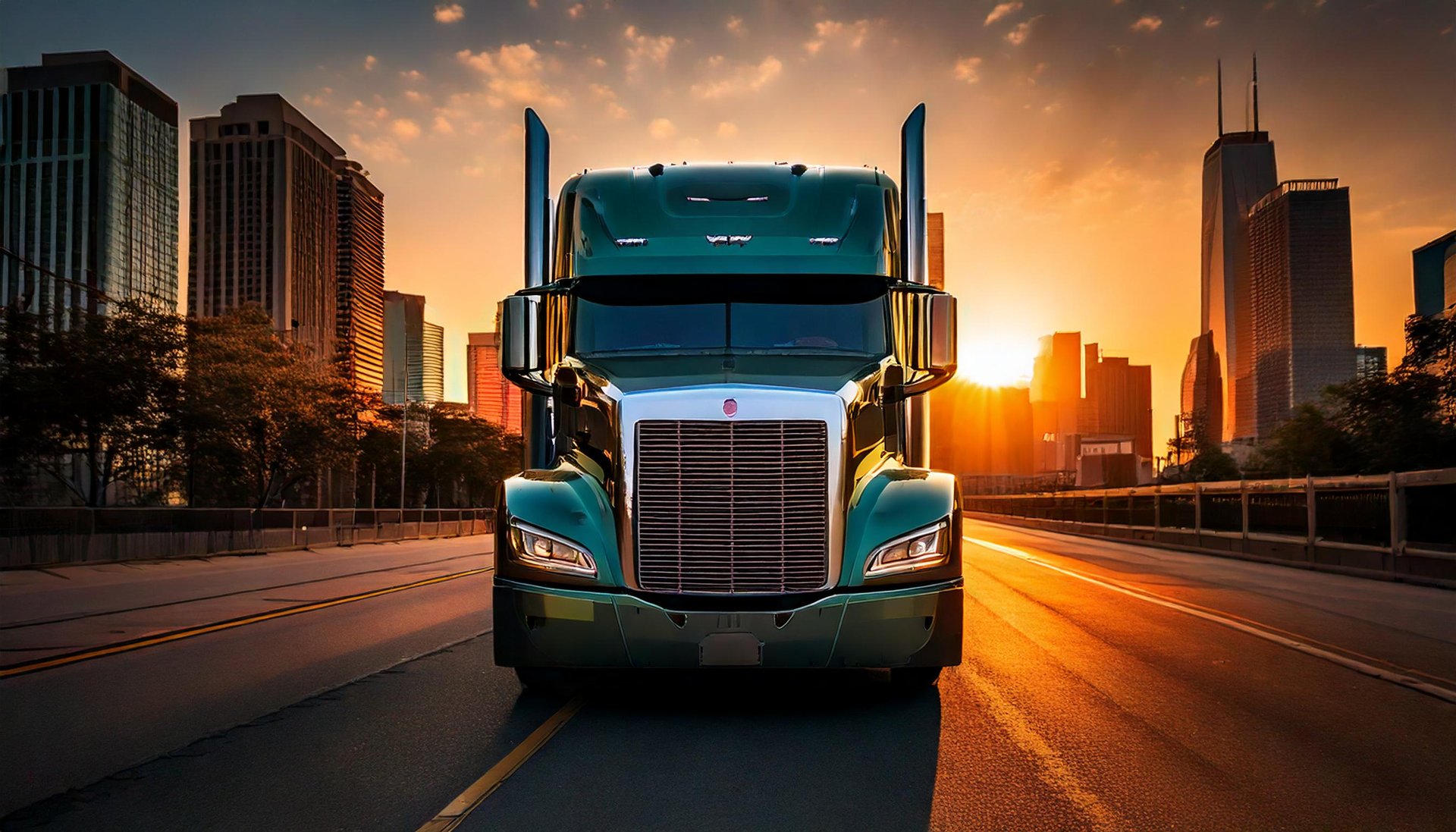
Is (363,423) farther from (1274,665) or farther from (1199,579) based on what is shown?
(1274,665)

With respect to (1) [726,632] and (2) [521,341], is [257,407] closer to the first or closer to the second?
(2) [521,341]

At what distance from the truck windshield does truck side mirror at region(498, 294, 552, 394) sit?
37cm

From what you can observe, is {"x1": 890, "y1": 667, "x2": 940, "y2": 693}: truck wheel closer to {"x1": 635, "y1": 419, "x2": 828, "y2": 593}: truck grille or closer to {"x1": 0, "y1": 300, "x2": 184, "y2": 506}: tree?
{"x1": 635, "y1": 419, "x2": 828, "y2": 593}: truck grille

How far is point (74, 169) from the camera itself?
15075cm

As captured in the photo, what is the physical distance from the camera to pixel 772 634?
5812mm

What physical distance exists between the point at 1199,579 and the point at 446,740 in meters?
14.0

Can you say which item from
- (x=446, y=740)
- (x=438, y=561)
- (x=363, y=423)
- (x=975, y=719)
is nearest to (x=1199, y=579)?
(x=975, y=719)

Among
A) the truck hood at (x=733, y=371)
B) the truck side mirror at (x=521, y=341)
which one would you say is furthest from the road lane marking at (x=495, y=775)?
the truck side mirror at (x=521, y=341)

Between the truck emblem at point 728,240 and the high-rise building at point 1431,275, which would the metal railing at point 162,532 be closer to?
the truck emblem at point 728,240

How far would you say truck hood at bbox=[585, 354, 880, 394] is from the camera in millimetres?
6430

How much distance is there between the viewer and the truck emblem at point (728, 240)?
7.56 metres

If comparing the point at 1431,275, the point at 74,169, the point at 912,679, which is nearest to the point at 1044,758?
the point at 912,679

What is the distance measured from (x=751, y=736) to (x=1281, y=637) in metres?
5.99

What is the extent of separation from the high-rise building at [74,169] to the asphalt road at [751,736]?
160m
